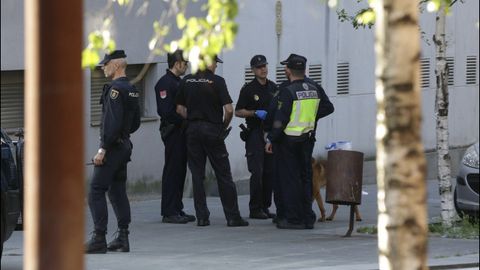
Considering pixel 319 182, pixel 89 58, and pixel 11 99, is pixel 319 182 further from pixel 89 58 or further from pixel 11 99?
pixel 89 58

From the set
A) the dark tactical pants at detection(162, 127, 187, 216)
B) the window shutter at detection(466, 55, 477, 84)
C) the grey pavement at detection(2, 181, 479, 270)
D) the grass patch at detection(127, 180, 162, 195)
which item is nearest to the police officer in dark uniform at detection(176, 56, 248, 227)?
the grey pavement at detection(2, 181, 479, 270)

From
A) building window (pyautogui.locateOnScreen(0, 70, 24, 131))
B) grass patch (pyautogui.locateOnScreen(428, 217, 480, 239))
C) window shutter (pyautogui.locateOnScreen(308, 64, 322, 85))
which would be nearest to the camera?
grass patch (pyautogui.locateOnScreen(428, 217, 480, 239))

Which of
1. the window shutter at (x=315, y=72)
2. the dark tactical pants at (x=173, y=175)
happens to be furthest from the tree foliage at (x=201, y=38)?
the window shutter at (x=315, y=72)

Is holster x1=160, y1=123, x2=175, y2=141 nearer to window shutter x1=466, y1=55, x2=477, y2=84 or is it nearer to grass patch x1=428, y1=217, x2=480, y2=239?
grass patch x1=428, y1=217, x2=480, y2=239

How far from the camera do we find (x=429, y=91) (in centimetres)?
2058

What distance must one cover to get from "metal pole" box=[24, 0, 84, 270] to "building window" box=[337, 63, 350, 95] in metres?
14.2

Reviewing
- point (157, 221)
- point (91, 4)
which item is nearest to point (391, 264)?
point (157, 221)

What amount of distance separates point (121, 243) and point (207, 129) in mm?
2317

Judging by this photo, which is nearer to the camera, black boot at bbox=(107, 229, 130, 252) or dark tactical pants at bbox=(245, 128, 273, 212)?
black boot at bbox=(107, 229, 130, 252)

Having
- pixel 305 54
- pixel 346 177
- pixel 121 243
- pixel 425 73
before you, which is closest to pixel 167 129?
pixel 346 177

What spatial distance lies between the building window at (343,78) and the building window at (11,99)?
533cm

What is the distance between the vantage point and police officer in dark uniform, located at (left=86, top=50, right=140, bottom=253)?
11445mm

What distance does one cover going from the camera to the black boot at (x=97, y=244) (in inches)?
459

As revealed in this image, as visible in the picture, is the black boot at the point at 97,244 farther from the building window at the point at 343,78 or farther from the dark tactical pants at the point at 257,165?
the building window at the point at 343,78
